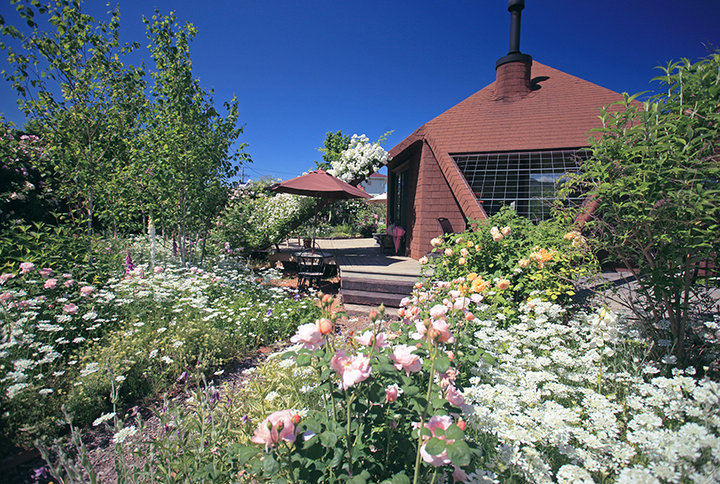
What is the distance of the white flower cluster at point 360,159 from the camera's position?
392 inches

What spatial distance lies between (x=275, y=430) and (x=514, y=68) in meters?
10.1

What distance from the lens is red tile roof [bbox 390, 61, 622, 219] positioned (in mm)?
6984

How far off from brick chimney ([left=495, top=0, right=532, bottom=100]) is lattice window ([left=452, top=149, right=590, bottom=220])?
7.86ft

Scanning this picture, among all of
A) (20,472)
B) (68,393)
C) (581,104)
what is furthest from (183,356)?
(581,104)

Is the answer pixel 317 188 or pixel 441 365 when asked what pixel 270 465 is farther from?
pixel 317 188

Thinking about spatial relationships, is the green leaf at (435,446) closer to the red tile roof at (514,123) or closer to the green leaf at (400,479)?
the green leaf at (400,479)

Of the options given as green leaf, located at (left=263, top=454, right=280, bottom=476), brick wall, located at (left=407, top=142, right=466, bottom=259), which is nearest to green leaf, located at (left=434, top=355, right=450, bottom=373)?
green leaf, located at (left=263, top=454, right=280, bottom=476)

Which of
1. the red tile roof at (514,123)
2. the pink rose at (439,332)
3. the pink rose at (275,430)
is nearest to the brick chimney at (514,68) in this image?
the red tile roof at (514,123)

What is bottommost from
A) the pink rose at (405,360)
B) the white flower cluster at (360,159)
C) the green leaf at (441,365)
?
the pink rose at (405,360)

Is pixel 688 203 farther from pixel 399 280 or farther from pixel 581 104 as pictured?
pixel 581 104

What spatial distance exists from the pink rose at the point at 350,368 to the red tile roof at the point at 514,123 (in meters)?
5.87

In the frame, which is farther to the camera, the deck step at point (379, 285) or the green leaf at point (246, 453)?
the deck step at point (379, 285)

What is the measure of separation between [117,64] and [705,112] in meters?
7.56

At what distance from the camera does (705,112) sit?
83.0 inches
